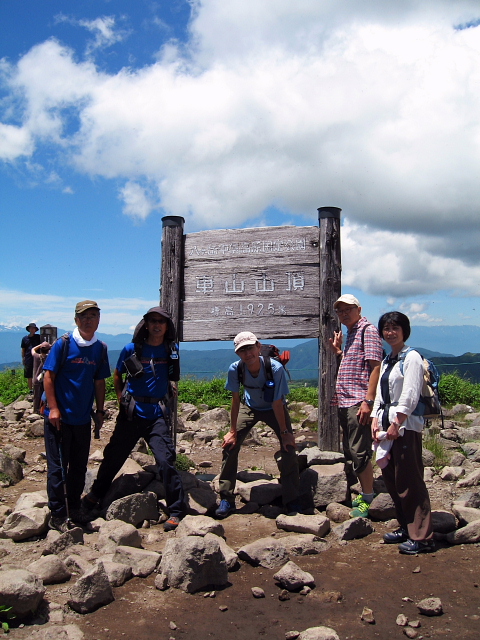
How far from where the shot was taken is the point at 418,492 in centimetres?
494

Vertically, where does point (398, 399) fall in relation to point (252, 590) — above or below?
above

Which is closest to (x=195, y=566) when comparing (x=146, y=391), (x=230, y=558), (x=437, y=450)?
(x=230, y=558)

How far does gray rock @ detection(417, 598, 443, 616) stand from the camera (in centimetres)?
380

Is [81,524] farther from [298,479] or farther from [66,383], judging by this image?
[298,479]

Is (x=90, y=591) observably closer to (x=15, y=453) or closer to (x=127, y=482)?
(x=127, y=482)

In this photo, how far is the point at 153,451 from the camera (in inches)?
227

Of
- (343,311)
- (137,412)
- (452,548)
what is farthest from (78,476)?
(452,548)

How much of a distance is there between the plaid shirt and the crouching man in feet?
5.68

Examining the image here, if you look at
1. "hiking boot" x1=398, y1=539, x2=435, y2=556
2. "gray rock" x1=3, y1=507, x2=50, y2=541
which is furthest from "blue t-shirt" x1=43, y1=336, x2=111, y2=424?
"hiking boot" x1=398, y1=539, x2=435, y2=556

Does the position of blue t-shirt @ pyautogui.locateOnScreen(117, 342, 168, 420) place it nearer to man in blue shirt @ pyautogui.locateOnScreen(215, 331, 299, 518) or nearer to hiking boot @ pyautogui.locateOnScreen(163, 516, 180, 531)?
man in blue shirt @ pyautogui.locateOnScreen(215, 331, 299, 518)

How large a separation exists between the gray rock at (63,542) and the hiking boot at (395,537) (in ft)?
8.77

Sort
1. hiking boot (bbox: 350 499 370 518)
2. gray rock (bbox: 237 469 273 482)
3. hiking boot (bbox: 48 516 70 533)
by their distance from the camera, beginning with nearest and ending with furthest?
hiking boot (bbox: 48 516 70 533) < hiking boot (bbox: 350 499 370 518) < gray rock (bbox: 237 469 273 482)

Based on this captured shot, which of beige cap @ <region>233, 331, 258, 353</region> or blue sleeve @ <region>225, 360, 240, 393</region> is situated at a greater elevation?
beige cap @ <region>233, 331, 258, 353</region>

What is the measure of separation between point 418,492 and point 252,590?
5.45 ft
